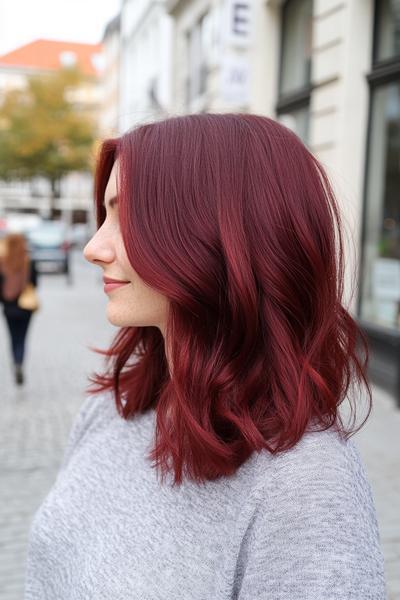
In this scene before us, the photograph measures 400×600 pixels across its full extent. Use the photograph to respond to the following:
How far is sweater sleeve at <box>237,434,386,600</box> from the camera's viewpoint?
Answer: 34.5 inches

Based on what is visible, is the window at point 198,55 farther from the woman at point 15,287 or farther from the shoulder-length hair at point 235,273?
the shoulder-length hair at point 235,273

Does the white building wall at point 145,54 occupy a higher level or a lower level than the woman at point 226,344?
higher

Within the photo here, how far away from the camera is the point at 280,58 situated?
10570mm

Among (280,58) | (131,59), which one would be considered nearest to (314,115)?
(280,58)

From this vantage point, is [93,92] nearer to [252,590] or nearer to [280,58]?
[280,58]

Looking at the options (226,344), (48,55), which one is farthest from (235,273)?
(48,55)

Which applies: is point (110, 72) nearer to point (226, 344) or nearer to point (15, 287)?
point (15, 287)

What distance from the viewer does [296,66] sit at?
10.0 metres

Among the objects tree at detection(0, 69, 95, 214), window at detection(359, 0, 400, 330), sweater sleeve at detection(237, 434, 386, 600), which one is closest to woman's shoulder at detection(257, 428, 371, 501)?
sweater sleeve at detection(237, 434, 386, 600)

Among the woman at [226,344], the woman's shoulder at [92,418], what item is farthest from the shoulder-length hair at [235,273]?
the woman's shoulder at [92,418]

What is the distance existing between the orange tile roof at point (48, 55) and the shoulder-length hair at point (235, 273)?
252ft

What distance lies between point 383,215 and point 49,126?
36924 millimetres

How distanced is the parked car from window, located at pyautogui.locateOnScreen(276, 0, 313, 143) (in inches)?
483

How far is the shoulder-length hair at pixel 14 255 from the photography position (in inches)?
289
